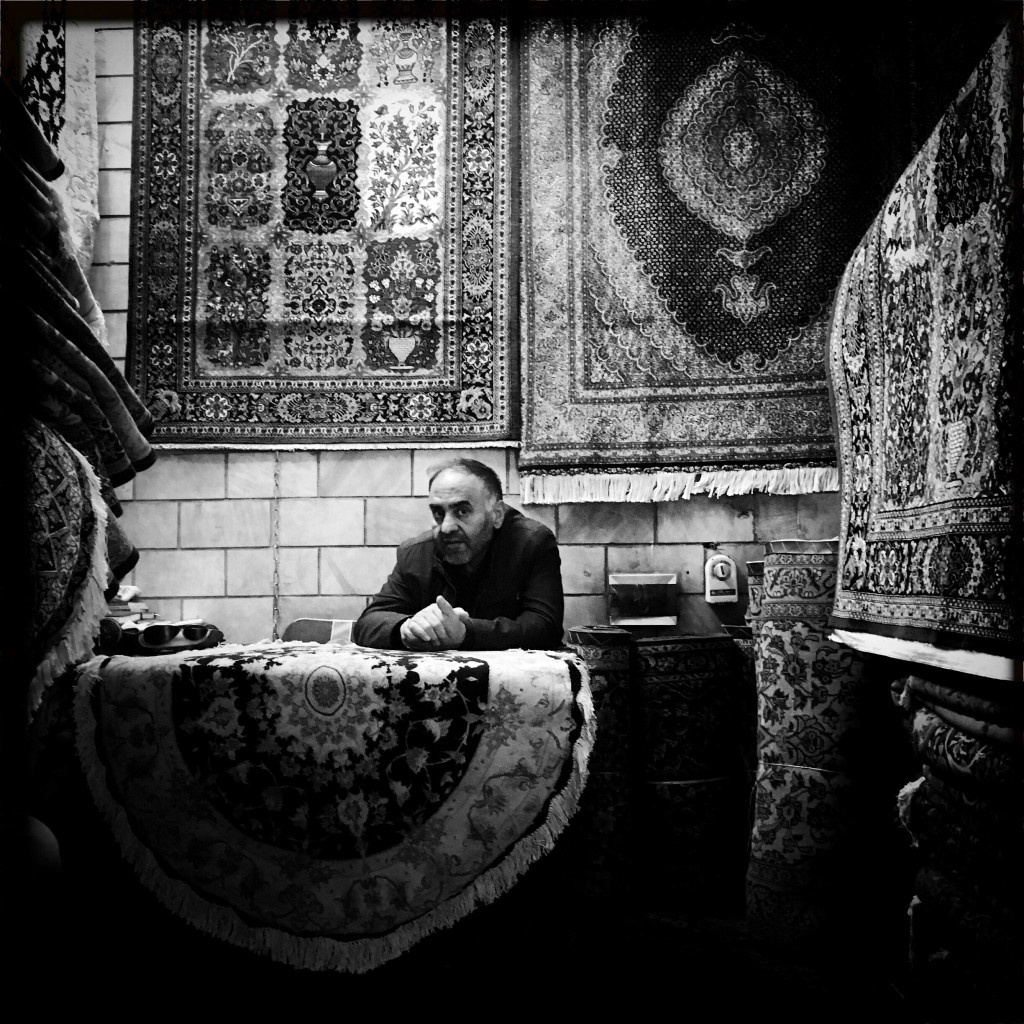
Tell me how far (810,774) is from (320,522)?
6.79 feet

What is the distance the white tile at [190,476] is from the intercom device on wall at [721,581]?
6.73 feet

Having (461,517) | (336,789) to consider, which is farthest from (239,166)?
(336,789)

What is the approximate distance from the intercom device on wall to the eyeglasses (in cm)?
185

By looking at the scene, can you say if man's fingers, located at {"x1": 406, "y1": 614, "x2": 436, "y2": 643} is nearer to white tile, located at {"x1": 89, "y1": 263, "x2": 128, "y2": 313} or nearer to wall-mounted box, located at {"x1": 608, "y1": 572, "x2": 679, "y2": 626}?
wall-mounted box, located at {"x1": 608, "y1": 572, "x2": 679, "y2": 626}

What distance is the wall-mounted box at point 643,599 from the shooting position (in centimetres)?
285

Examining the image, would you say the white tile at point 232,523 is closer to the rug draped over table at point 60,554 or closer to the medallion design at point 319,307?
the medallion design at point 319,307

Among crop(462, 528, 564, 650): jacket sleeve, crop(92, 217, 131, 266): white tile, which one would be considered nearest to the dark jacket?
crop(462, 528, 564, 650): jacket sleeve

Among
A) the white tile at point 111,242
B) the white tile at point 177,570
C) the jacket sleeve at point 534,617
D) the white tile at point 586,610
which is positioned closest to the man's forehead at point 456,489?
the jacket sleeve at point 534,617

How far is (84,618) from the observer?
1560mm

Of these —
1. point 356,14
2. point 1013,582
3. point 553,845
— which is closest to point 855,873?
point 553,845

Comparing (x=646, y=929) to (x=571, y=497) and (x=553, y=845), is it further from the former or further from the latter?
(x=571, y=497)

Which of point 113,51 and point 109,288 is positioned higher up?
point 113,51

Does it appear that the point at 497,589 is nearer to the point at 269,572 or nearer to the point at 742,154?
the point at 269,572

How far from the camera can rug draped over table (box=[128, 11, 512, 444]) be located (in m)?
3.01
